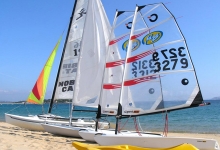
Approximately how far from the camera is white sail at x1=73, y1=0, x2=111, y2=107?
12.0 m

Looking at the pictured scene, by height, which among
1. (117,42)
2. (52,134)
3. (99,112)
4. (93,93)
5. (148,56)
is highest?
(117,42)

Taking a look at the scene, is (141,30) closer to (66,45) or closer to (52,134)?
(66,45)

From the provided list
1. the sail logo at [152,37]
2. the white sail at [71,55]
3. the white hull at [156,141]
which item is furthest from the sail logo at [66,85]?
the sail logo at [152,37]

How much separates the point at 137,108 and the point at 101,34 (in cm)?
509

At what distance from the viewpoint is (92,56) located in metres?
12.7

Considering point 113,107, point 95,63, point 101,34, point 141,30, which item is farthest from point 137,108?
point 101,34

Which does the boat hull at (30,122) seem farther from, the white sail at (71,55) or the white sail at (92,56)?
the white sail at (92,56)

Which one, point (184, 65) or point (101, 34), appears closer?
point (184, 65)

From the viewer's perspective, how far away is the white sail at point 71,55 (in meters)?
14.1

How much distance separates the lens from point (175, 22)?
9078mm

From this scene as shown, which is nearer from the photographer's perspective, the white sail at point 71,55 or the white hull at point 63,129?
the white hull at point 63,129

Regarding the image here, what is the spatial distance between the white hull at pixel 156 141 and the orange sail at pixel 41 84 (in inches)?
325

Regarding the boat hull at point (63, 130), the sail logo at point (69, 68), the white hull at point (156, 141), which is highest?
the sail logo at point (69, 68)

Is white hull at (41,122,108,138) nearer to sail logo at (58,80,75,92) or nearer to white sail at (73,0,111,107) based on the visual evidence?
white sail at (73,0,111,107)
